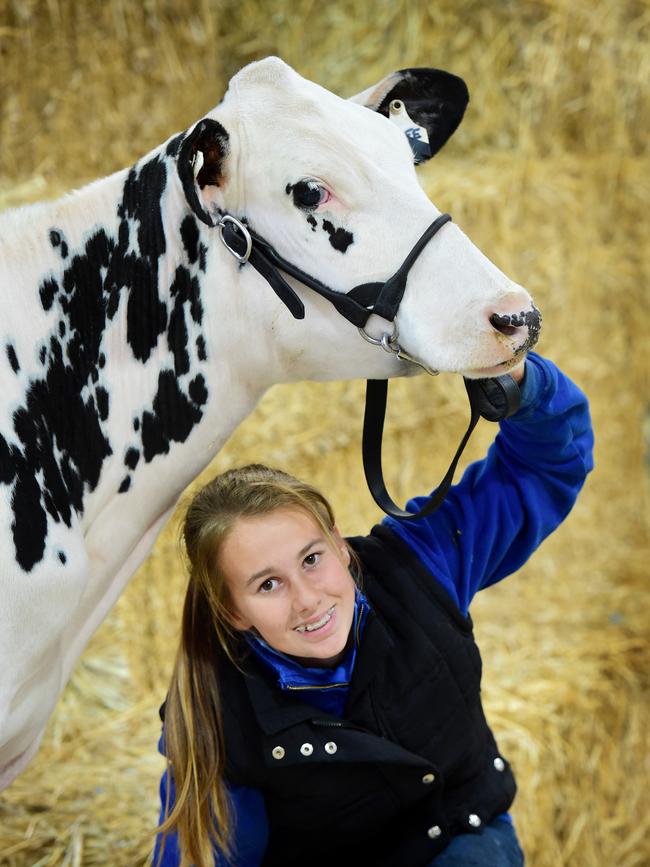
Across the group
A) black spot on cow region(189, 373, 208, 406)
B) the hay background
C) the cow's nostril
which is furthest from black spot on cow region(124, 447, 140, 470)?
the hay background

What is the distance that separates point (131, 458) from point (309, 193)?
51 cm

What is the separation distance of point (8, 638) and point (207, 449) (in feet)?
1.43

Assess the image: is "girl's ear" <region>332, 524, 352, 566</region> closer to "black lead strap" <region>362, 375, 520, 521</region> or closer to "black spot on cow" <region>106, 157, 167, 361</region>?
→ "black lead strap" <region>362, 375, 520, 521</region>

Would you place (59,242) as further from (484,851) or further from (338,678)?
(484,851)

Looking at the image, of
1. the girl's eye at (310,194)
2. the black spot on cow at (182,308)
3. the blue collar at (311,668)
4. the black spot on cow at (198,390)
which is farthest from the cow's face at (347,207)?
the blue collar at (311,668)

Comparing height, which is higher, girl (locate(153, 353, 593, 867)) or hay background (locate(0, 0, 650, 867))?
hay background (locate(0, 0, 650, 867))

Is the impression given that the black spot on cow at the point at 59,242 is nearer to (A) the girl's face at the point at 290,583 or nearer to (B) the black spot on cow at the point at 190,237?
(B) the black spot on cow at the point at 190,237

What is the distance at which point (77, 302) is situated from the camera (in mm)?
1665

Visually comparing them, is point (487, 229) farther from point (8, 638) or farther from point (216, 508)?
point (8, 638)

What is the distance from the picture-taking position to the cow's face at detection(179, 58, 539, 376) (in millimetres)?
Answer: 1529

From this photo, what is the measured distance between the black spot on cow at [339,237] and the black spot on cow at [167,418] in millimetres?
334

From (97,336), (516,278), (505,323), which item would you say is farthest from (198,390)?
(516,278)

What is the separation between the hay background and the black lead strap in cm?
124


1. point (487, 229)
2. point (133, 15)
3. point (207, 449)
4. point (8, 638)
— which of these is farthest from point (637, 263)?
point (8, 638)
